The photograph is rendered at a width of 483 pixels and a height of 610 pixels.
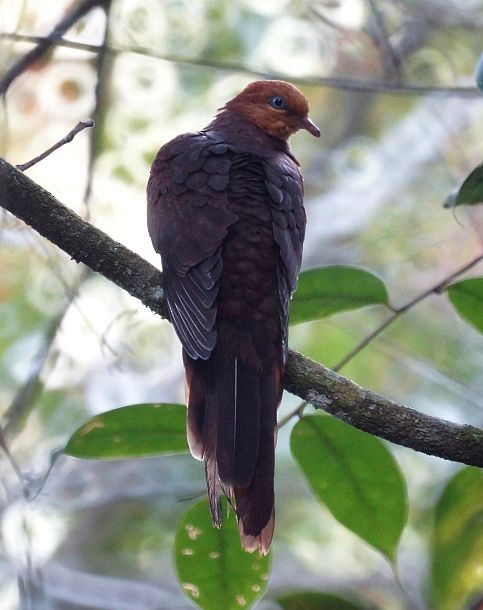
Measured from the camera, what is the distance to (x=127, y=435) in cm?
234

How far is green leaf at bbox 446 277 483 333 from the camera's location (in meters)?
2.48

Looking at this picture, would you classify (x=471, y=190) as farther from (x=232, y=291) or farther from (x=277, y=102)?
(x=277, y=102)

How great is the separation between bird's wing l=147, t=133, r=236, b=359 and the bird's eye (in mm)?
573

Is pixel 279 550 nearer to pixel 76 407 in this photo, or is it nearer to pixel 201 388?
pixel 76 407

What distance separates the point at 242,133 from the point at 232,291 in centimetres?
107

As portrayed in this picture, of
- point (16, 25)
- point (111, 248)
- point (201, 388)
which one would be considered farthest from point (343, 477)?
point (16, 25)

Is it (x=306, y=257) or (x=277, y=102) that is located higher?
(x=277, y=102)

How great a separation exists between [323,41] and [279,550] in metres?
4.10

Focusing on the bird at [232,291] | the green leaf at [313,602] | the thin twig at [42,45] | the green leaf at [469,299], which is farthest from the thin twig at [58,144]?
the green leaf at [313,602]

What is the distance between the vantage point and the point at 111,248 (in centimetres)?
260

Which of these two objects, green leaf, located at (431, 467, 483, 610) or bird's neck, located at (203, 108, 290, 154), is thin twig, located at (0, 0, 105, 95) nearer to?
bird's neck, located at (203, 108, 290, 154)

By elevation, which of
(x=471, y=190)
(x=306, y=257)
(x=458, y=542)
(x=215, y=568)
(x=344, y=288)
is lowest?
(x=306, y=257)

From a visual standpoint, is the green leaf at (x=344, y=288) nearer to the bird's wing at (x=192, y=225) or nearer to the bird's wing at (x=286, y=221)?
the bird's wing at (x=286, y=221)

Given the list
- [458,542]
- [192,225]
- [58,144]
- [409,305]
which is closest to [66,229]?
[58,144]
